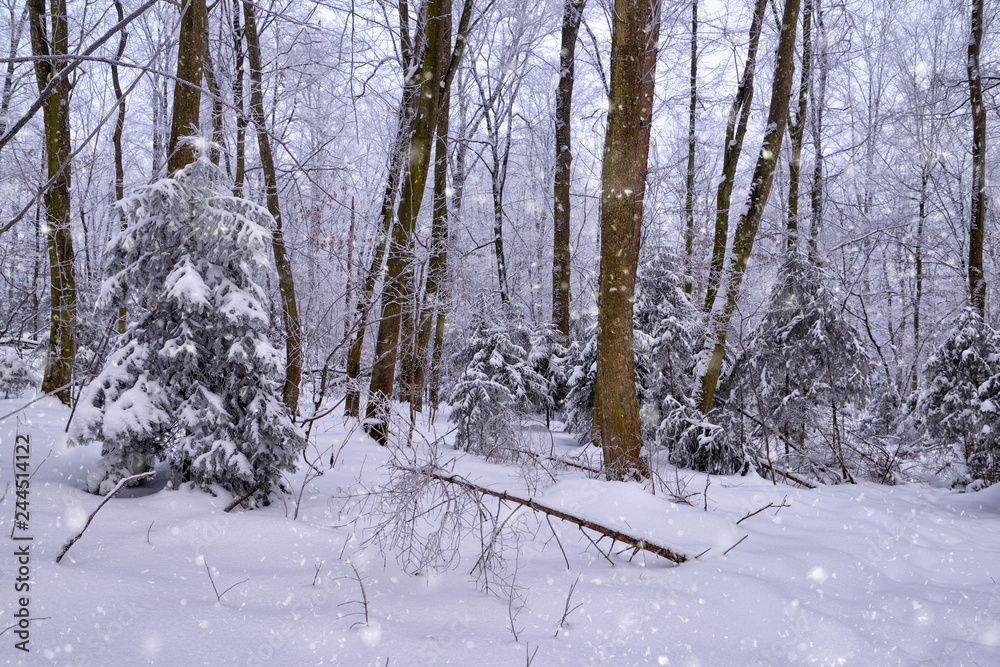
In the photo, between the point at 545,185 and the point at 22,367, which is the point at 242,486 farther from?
the point at 545,185

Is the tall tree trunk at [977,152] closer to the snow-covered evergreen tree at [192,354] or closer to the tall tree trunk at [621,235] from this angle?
the tall tree trunk at [621,235]

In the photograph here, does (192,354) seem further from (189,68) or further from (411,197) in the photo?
(411,197)

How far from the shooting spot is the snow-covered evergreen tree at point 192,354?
3.79 metres

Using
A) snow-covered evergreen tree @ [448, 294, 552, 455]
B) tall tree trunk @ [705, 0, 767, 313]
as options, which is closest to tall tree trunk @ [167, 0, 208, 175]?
snow-covered evergreen tree @ [448, 294, 552, 455]

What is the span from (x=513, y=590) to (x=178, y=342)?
9.27 ft

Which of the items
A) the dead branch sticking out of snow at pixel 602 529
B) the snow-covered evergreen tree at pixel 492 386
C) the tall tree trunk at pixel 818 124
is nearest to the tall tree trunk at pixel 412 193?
the snow-covered evergreen tree at pixel 492 386

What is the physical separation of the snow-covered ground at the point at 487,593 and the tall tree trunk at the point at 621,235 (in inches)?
56.1

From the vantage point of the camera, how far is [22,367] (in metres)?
10.7

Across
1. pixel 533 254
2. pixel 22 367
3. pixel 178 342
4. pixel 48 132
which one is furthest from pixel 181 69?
pixel 533 254

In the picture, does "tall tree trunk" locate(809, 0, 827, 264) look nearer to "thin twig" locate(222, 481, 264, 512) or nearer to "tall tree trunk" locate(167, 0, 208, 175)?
"tall tree trunk" locate(167, 0, 208, 175)

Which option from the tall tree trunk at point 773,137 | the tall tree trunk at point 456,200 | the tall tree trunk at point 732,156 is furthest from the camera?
the tall tree trunk at point 456,200

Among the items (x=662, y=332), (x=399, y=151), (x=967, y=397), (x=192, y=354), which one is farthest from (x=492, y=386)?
(x=967, y=397)

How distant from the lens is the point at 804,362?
31.1 ft

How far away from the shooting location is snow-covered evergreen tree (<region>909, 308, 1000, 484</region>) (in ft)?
22.8
